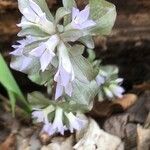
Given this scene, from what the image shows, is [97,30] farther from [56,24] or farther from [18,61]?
[18,61]

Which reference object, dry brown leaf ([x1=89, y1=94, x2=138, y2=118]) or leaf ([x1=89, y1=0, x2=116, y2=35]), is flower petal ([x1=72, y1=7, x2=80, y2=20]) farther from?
dry brown leaf ([x1=89, y1=94, x2=138, y2=118])

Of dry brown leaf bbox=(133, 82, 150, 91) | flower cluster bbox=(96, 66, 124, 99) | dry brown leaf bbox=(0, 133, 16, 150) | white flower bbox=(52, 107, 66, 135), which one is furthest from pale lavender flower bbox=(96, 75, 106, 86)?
dry brown leaf bbox=(0, 133, 16, 150)

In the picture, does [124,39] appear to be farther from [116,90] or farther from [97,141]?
[97,141]

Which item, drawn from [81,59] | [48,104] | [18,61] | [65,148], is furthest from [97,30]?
[65,148]

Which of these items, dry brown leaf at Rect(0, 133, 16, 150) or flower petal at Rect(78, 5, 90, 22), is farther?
dry brown leaf at Rect(0, 133, 16, 150)

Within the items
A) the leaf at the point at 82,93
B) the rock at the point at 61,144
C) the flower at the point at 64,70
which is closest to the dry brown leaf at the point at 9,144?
the rock at the point at 61,144

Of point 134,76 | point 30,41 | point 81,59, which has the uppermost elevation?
point 30,41
